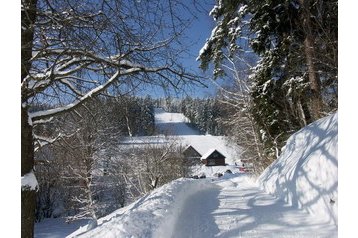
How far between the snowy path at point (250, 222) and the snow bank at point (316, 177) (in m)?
0.18

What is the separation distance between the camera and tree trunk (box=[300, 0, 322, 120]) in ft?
23.9

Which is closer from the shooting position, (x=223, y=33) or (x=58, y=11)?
(x=58, y=11)

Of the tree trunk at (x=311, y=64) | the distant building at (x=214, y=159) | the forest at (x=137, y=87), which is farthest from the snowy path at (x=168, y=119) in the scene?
the distant building at (x=214, y=159)

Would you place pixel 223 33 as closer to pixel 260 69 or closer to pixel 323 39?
pixel 260 69

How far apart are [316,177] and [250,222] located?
1186mm

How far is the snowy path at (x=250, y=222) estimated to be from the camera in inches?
160

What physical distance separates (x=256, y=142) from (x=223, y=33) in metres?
6.12

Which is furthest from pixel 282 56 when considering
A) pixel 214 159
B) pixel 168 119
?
pixel 214 159

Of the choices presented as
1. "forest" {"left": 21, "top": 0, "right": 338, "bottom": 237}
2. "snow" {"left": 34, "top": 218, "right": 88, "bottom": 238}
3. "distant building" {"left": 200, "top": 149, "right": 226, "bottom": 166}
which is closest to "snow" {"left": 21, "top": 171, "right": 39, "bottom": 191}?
"forest" {"left": 21, "top": 0, "right": 338, "bottom": 237}

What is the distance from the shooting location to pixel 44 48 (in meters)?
2.98

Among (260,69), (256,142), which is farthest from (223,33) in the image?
(256,142)

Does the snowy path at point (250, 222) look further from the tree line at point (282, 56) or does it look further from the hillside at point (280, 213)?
the tree line at point (282, 56)

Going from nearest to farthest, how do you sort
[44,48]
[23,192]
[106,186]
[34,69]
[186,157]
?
[44,48]
[23,192]
[34,69]
[106,186]
[186,157]

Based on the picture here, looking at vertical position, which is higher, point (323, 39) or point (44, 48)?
point (323, 39)
